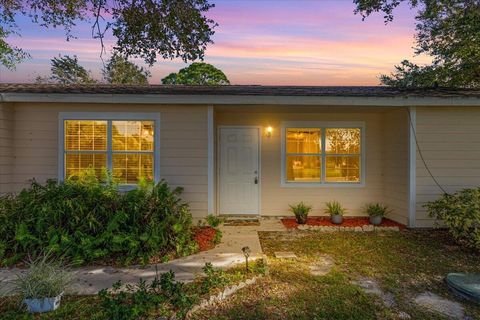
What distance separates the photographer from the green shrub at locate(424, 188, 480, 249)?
5148 mm

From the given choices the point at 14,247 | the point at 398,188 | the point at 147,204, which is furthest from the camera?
the point at 398,188

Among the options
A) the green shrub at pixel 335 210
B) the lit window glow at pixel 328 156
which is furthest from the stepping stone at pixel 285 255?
the lit window glow at pixel 328 156

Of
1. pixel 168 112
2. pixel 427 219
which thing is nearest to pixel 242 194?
pixel 168 112

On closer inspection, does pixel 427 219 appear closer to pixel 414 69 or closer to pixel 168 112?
pixel 168 112

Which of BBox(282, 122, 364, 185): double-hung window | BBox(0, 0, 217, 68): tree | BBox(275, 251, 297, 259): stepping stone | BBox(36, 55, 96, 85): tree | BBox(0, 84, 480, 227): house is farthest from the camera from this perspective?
BBox(36, 55, 96, 85): tree

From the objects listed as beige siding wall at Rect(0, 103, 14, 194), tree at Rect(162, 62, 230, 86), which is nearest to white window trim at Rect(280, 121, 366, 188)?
beige siding wall at Rect(0, 103, 14, 194)

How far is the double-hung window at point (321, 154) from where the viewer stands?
319 inches

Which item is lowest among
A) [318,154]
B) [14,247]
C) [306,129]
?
[14,247]

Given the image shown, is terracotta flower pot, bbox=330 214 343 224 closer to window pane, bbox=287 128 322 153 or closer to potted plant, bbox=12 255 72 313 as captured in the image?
window pane, bbox=287 128 322 153

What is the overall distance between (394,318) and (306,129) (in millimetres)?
5606

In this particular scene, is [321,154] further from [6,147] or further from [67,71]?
[67,71]

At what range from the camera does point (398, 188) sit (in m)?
7.27

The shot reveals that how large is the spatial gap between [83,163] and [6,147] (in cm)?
148

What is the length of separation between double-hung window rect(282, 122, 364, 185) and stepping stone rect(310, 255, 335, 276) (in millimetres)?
3333
